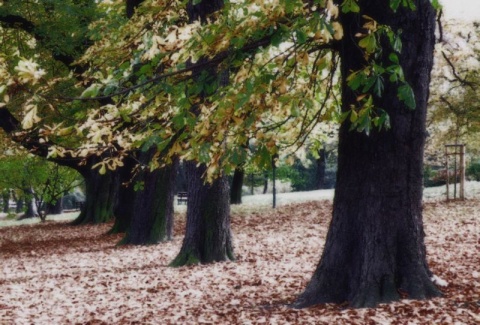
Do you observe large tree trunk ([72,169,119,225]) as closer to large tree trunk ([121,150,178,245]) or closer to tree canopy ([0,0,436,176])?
large tree trunk ([121,150,178,245])

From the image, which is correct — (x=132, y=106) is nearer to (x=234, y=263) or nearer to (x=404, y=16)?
(x=404, y=16)

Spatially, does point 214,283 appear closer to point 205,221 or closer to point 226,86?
point 205,221

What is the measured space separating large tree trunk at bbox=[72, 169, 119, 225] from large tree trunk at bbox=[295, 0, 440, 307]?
759 inches

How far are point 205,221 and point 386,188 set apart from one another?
5.30 metres

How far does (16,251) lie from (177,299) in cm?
999

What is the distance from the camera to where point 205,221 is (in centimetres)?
1039

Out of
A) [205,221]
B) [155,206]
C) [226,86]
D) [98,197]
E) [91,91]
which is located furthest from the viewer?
[98,197]

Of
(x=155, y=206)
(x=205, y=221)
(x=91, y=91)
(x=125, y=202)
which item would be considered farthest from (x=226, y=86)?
(x=125, y=202)

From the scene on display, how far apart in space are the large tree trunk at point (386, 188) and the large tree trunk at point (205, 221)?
15.4 feet

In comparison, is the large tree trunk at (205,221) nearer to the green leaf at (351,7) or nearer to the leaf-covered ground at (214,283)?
the leaf-covered ground at (214,283)

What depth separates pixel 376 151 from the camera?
5625 mm

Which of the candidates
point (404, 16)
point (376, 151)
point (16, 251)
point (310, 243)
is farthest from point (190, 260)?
point (16, 251)

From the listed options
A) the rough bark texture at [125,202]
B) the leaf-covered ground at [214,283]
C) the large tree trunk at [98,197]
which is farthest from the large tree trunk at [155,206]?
the large tree trunk at [98,197]

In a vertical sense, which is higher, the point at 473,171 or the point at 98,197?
the point at 473,171
